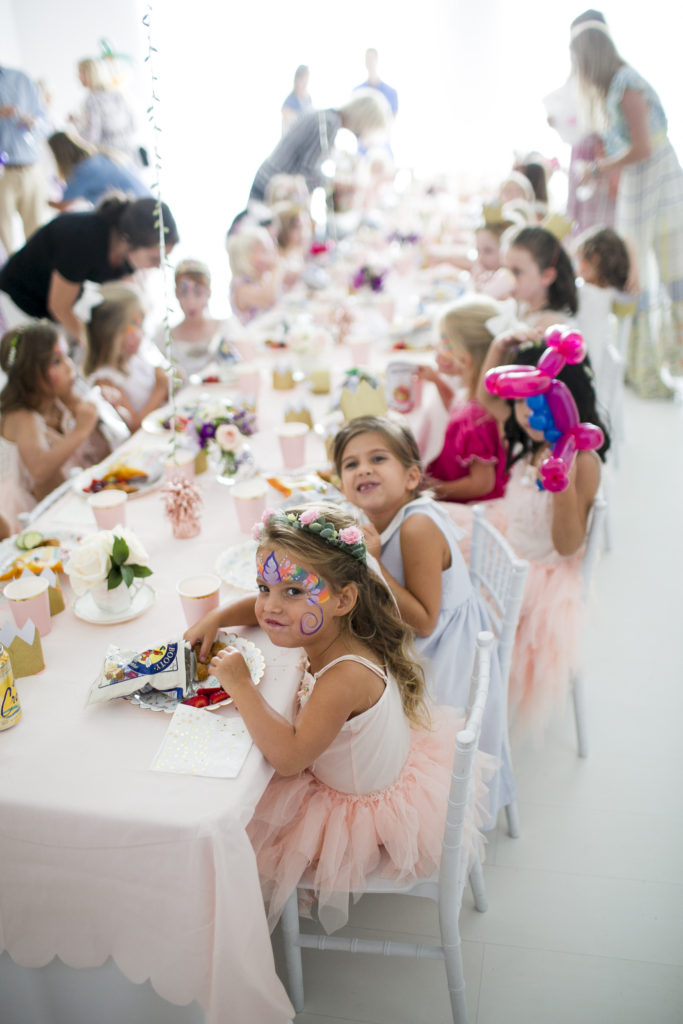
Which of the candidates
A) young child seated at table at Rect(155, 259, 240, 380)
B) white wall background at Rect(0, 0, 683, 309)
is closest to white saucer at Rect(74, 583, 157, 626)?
young child seated at table at Rect(155, 259, 240, 380)

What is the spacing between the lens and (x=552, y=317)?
281 cm

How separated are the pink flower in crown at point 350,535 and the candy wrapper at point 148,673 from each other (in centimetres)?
33

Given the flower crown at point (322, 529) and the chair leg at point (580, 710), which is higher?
the flower crown at point (322, 529)

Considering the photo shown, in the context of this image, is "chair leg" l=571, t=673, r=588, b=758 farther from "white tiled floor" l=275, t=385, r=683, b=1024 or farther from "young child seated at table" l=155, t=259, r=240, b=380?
"young child seated at table" l=155, t=259, r=240, b=380

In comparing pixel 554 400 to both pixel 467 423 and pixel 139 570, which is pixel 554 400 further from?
pixel 139 570

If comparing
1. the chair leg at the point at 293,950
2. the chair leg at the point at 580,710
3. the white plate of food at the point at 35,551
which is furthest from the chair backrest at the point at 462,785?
the white plate of food at the point at 35,551

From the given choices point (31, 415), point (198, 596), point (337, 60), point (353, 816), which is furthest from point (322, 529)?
point (337, 60)

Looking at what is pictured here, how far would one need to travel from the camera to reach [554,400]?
186 centimetres

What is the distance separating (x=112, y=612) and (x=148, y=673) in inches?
11.3

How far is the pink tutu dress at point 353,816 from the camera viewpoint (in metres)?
1.39

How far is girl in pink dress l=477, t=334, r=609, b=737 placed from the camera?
198 centimetres

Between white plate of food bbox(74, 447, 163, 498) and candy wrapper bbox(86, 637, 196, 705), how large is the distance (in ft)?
2.73

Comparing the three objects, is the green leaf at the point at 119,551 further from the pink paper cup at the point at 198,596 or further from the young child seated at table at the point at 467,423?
the young child seated at table at the point at 467,423

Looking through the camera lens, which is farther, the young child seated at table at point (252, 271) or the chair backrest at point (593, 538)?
the young child seated at table at point (252, 271)
